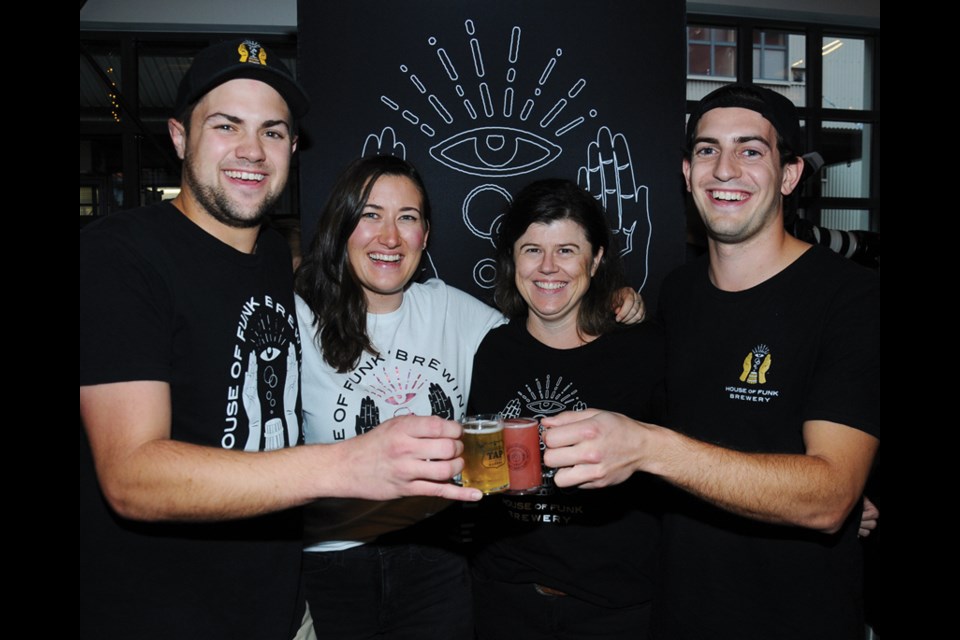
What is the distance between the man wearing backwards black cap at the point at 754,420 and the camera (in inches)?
60.3

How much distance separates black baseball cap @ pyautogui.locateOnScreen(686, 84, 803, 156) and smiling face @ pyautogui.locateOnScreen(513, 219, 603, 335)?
67cm

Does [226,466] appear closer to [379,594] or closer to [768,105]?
[379,594]

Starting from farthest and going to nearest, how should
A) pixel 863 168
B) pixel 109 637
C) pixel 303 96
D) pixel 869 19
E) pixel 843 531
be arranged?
1. pixel 863 168
2. pixel 869 19
3. pixel 303 96
4. pixel 843 531
5. pixel 109 637

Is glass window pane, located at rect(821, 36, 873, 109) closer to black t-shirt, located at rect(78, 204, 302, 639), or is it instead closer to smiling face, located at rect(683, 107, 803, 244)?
smiling face, located at rect(683, 107, 803, 244)

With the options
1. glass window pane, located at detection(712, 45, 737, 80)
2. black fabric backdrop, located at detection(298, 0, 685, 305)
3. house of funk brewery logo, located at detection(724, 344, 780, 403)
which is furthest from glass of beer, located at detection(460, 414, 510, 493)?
glass window pane, located at detection(712, 45, 737, 80)

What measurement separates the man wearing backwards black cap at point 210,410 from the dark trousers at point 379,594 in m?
0.28

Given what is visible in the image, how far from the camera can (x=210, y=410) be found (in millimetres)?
1625

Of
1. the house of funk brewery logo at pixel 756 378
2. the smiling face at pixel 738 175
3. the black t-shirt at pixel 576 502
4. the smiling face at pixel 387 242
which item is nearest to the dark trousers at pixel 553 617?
the black t-shirt at pixel 576 502

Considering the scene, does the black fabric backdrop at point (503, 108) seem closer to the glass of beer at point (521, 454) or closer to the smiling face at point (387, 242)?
the smiling face at point (387, 242)

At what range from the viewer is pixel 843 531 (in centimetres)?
182

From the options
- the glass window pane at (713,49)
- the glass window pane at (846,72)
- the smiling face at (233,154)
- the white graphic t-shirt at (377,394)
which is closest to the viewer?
the smiling face at (233,154)

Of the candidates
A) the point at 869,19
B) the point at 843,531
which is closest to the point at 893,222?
the point at 843,531

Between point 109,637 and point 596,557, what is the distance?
1.37 meters

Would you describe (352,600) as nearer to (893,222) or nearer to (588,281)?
(588,281)
